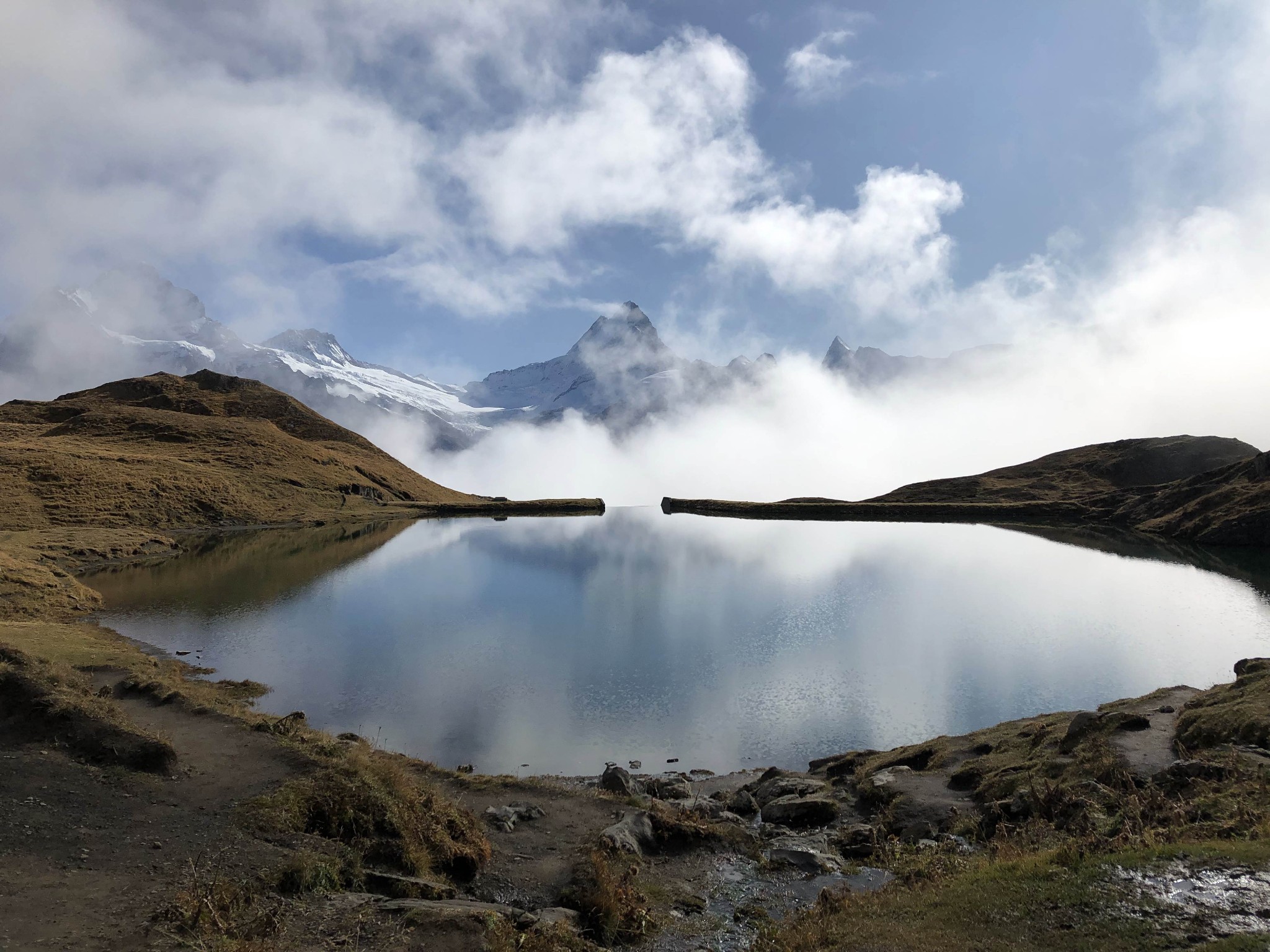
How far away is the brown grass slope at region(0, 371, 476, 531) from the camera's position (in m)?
110

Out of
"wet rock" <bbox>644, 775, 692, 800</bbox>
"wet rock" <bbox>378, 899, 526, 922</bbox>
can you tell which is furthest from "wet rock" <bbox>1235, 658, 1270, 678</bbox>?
"wet rock" <bbox>378, 899, 526, 922</bbox>

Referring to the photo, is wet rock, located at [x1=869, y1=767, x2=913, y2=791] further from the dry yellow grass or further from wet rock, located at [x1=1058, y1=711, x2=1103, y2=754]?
the dry yellow grass

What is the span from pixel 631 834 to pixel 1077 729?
15879mm

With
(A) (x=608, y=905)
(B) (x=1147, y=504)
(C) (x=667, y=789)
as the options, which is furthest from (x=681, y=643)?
(B) (x=1147, y=504)

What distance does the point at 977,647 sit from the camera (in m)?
44.3

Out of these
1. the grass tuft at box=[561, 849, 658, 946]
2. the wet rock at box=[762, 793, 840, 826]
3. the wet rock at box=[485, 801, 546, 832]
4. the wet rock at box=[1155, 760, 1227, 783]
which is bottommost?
the wet rock at box=[762, 793, 840, 826]

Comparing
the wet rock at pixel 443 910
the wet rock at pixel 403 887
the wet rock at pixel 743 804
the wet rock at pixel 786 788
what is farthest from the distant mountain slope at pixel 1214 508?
the wet rock at pixel 403 887

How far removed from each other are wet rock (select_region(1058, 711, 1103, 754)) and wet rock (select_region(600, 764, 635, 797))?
14.6 m

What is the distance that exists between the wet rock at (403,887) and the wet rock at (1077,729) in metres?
20.1

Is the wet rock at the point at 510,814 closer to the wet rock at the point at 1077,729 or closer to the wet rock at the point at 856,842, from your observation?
the wet rock at the point at 856,842

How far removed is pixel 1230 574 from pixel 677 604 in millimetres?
69276

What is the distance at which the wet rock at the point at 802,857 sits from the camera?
59.6 feet

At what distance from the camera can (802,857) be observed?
18.6 m

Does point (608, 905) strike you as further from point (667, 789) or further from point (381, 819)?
point (667, 789)
